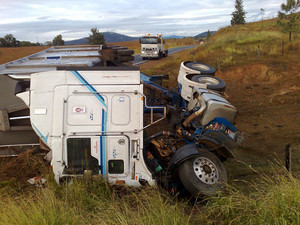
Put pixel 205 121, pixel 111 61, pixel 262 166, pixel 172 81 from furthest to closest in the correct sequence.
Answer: pixel 172 81, pixel 111 61, pixel 262 166, pixel 205 121

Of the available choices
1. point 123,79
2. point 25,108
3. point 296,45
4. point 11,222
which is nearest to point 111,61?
point 25,108

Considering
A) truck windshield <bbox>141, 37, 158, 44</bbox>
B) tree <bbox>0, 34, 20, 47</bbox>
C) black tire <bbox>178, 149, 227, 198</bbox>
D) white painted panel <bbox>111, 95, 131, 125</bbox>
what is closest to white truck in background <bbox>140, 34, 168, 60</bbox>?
truck windshield <bbox>141, 37, 158, 44</bbox>

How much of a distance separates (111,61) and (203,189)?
20.2 feet

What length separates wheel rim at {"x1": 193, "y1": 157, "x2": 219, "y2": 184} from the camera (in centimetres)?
486

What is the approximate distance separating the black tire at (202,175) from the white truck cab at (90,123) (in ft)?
2.13

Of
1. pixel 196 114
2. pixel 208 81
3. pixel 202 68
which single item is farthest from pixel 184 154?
pixel 202 68

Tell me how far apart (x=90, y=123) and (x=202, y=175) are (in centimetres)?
221

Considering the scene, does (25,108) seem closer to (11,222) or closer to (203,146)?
(11,222)

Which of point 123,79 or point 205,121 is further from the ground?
point 123,79

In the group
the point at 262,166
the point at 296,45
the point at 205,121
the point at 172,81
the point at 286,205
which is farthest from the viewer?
the point at 296,45

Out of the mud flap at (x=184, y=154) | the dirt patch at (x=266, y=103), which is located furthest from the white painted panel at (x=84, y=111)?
the dirt patch at (x=266, y=103)

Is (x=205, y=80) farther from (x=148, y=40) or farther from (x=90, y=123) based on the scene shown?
(x=148, y=40)

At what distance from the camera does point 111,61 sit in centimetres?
949

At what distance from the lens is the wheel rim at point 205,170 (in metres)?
4.86
